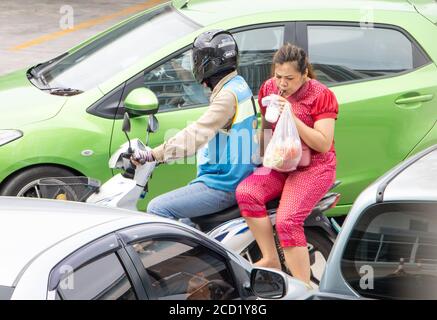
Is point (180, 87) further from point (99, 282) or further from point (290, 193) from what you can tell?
point (99, 282)

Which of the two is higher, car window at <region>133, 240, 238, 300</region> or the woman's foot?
car window at <region>133, 240, 238, 300</region>

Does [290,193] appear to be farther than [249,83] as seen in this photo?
No

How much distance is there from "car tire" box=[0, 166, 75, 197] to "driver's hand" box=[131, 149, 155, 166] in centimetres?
166

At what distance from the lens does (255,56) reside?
7.89 metres

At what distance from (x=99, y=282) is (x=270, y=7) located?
4.24m

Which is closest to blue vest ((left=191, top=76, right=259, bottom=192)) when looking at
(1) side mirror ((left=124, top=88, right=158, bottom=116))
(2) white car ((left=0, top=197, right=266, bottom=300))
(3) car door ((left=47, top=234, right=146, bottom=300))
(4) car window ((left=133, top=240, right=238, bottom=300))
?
(1) side mirror ((left=124, top=88, right=158, bottom=116))

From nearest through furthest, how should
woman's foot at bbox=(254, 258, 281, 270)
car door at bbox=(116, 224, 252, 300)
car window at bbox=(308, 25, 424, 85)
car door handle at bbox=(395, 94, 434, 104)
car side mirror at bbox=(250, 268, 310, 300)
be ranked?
car door at bbox=(116, 224, 252, 300)
car side mirror at bbox=(250, 268, 310, 300)
woman's foot at bbox=(254, 258, 281, 270)
car door handle at bbox=(395, 94, 434, 104)
car window at bbox=(308, 25, 424, 85)

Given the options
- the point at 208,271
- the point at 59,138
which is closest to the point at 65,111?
the point at 59,138

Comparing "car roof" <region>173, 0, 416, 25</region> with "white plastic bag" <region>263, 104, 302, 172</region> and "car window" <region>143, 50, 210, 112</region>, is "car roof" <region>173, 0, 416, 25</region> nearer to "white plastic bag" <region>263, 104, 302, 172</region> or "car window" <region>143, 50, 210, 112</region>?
"car window" <region>143, 50, 210, 112</region>

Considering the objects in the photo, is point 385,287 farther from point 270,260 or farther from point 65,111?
point 65,111

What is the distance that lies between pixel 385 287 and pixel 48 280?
1.52m

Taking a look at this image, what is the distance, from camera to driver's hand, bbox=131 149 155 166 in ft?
19.4

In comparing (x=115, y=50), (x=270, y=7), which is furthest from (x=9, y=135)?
(x=270, y=7)

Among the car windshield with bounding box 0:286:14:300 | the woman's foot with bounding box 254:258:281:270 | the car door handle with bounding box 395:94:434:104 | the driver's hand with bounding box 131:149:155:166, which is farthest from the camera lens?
the car door handle with bounding box 395:94:434:104
